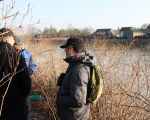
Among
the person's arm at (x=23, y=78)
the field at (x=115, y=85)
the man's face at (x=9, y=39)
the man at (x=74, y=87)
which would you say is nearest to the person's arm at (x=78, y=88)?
the man at (x=74, y=87)

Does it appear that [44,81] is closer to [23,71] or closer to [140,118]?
[140,118]

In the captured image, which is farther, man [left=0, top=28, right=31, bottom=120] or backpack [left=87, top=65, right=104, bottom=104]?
backpack [left=87, top=65, right=104, bottom=104]

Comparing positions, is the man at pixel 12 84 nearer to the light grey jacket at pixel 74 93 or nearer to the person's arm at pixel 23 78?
the person's arm at pixel 23 78

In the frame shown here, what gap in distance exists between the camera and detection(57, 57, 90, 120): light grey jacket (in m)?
4.10

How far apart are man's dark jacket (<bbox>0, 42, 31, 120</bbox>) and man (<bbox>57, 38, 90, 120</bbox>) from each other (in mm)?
377

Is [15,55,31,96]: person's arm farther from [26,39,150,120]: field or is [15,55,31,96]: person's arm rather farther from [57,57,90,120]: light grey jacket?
[26,39,150,120]: field

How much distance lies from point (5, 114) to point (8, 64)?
0.53 m

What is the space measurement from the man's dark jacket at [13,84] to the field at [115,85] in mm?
1080

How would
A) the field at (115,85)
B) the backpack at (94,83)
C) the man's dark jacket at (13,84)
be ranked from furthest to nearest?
the field at (115,85) → the backpack at (94,83) → the man's dark jacket at (13,84)

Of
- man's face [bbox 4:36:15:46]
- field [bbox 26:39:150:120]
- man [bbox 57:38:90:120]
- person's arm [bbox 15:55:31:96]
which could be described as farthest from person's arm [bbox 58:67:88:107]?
man's face [bbox 4:36:15:46]

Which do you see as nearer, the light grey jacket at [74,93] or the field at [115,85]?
the light grey jacket at [74,93]

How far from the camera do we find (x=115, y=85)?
21.6ft

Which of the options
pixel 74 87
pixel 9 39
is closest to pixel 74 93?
pixel 74 87

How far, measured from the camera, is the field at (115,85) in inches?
240
